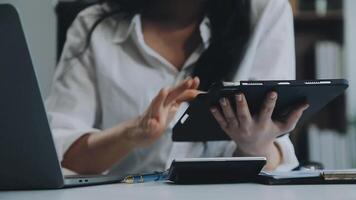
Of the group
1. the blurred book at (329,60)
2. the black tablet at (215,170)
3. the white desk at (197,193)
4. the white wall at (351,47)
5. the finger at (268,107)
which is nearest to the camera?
the white desk at (197,193)

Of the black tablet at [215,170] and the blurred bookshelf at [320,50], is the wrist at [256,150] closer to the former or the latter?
the black tablet at [215,170]

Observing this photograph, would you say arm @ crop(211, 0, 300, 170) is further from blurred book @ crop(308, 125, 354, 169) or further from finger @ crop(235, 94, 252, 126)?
blurred book @ crop(308, 125, 354, 169)

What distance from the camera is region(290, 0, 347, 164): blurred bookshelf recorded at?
1884 mm

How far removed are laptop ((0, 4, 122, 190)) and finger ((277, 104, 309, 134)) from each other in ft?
1.39

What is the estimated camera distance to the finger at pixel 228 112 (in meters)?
0.84

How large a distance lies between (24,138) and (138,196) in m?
0.14

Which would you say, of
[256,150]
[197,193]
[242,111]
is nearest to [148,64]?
[256,150]

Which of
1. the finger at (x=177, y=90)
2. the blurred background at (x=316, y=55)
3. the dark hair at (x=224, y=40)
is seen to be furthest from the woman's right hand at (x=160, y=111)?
the blurred background at (x=316, y=55)

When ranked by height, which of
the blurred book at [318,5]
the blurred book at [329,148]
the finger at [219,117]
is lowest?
the blurred book at [329,148]

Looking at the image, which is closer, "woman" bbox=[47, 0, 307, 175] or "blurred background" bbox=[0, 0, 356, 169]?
"woman" bbox=[47, 0, 307, 175]

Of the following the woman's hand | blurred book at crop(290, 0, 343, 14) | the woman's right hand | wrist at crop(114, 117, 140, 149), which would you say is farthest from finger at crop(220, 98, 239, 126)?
blurred book at crop(290, 0, 343, 14)

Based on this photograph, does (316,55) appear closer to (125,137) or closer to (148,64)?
(148,64)

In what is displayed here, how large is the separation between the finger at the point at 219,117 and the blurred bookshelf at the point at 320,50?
3.35 feet

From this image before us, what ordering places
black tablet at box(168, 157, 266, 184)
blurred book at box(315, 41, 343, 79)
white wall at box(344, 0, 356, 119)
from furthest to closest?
white wall at box(344, 0, 356, 119) < blurred book at box(315, 41, 343, 79) < black tablet at box(168, 157, 266, 184)
